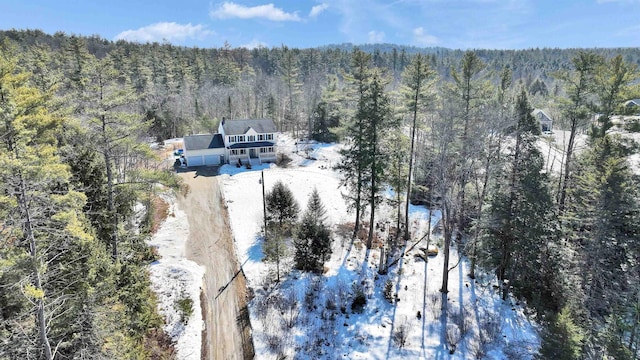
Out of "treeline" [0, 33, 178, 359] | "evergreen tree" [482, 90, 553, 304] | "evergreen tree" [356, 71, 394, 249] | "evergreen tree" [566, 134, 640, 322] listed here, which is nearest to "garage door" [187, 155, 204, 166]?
"treeline" [0, 33, 178, 359]

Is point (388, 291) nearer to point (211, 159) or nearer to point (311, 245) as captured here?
point (311, 245)

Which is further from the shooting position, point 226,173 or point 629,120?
point 226,173

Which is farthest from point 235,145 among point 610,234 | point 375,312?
point 610,234

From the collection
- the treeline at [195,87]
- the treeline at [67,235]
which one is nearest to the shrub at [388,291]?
the treeline at [67,235]

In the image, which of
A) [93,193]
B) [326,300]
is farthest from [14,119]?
[326,300]

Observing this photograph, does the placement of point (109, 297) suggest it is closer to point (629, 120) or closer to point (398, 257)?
point (398, 257)

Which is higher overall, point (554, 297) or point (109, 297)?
point (109, 297)

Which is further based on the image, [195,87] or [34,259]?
[195,87]

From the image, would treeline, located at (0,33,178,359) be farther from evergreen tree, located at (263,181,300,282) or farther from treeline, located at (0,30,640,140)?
treeline, located at (0,30,640,140)
